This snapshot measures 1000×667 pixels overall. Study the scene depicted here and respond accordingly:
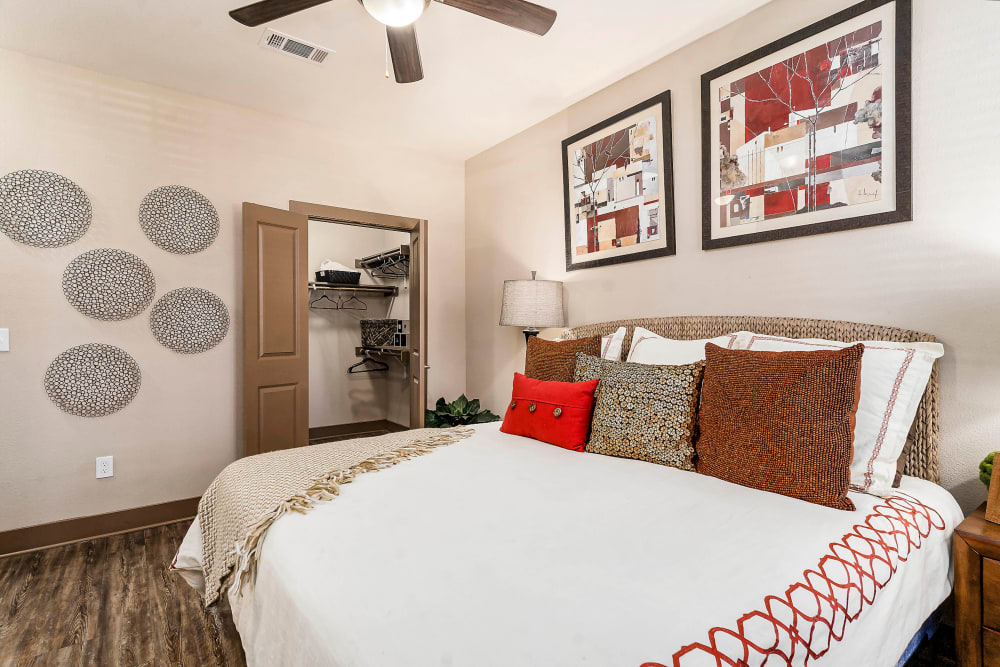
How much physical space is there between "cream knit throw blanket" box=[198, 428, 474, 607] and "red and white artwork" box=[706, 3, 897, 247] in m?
1.75

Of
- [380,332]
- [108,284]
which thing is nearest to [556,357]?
[108,284]

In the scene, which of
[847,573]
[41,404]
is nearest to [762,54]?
[847,573]

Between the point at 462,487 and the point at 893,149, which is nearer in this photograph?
the point at 462,487

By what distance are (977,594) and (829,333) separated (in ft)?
3.08

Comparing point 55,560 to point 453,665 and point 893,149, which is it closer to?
point 453,665

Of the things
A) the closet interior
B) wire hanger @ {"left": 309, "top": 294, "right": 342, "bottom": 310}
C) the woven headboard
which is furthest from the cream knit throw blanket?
wire hanger @ {"left": 309, "top": 294, "right": 342, "bottom": 310}

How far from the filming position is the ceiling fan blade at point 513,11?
70.9 inches

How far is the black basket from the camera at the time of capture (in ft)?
15.9

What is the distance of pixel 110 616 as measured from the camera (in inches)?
79.2

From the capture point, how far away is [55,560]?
8.29ft

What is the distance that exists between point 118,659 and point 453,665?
5.86ft

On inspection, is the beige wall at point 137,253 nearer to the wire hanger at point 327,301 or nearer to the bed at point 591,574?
the wire hanger at point 327,301

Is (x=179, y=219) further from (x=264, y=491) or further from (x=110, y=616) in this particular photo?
(x=264, y=491)

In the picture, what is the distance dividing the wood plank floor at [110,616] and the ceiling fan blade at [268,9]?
7.67 feet
